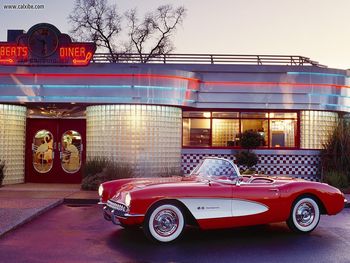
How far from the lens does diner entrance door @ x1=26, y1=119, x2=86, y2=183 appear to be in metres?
18.2

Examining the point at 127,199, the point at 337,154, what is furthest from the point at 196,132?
the point at 127,199

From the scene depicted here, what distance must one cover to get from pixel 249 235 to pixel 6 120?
1085cm

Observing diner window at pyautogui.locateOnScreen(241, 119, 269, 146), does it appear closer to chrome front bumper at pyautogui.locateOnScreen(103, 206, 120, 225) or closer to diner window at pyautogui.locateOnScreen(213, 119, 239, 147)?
diner window at pyautogui.locateOnScreen(213, 119, 239, 147)

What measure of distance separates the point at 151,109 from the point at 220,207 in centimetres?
873

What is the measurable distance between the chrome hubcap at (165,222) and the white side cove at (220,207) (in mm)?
267

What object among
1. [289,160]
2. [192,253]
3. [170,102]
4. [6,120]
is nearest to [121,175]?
[170,102]

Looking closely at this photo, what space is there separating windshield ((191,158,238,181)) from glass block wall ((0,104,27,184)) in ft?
31.3

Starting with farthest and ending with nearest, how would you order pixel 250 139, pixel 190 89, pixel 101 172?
pixel 190 89 → pixel 250 139 → pixel 101 172

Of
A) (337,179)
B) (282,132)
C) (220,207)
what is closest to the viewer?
(220,207)

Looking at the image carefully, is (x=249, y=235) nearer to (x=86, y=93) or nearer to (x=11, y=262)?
(x=11, y=262)

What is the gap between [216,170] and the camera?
29.3ft

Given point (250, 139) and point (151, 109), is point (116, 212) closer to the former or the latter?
point (151, 109)

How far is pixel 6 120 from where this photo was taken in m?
17.0

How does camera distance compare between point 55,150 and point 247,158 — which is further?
point 55,150
